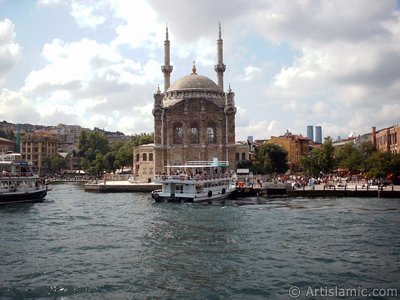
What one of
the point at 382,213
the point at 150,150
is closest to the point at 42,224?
the point at 382,213

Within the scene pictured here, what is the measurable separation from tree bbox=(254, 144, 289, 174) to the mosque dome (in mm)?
13002

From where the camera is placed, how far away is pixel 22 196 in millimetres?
46781

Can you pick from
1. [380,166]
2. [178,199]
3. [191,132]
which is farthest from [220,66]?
[178,199]

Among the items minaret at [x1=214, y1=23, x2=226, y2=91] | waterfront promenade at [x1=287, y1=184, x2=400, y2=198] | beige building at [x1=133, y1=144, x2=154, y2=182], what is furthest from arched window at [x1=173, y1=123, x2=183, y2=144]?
waterfront promenade at [x1=287, y1=184, x2=400, y2=198]

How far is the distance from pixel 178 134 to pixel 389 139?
32.9 m

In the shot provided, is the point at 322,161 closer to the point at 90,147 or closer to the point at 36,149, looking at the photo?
the point at 90,147

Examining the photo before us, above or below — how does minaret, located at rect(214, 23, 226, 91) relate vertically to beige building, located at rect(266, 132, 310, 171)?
above

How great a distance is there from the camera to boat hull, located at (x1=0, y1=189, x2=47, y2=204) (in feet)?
148

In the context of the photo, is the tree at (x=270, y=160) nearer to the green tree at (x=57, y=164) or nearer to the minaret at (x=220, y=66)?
the minaret at (x=220, y=66)

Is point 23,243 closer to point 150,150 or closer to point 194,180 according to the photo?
point 194,180

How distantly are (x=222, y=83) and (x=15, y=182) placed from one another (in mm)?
42459

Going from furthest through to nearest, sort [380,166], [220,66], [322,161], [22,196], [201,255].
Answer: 1. [220,66]
2. [322,161]
3. [380,166]
4. [22,196]
5. [201,255]

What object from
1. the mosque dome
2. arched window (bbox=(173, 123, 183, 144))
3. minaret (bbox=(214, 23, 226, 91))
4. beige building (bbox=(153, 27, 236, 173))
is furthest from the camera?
minaret (bbox=(214, 23, 226, 91))

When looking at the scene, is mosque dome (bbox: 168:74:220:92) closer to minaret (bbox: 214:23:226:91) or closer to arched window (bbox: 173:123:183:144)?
minaret (bbox: 214:23:226:91)
